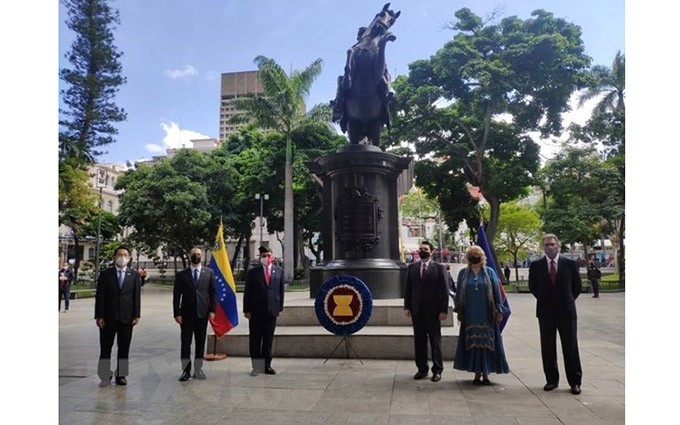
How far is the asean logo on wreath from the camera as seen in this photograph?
786 centimetres

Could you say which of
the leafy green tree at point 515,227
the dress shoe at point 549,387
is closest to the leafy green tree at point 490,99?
the leafy green tree at point 515,227

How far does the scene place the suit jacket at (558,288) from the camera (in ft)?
20.7

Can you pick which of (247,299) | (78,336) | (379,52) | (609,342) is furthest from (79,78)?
(609,342)

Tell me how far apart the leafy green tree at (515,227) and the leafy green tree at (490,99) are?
1316 cm

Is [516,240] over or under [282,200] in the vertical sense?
under

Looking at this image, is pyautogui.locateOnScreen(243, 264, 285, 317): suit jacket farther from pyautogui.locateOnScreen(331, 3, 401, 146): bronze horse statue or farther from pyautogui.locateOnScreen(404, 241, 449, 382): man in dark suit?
pyautogui.locateOnScreen(331, 3, 401, 146): bronze horse statue

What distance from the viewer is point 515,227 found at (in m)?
42.6

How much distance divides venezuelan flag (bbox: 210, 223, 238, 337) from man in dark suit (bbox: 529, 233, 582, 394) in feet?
14.9

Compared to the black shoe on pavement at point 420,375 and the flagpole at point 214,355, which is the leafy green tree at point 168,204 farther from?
the black shoe on pavement at point 420,375

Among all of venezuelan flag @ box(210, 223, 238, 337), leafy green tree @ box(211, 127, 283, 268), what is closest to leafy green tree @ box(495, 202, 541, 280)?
leafy green tree @ box(211, 127, 283, 268)

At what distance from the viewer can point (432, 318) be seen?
690 centimetres

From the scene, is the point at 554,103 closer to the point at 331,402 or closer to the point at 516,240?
the point at 516,240

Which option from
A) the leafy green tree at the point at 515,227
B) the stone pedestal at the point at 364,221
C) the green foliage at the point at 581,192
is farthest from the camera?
the leafy green tree at the point at 515,227

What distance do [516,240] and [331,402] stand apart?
4424 centimetres
